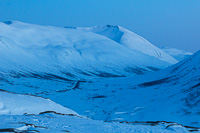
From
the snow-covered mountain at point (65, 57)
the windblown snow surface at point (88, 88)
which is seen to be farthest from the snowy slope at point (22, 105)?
the snow-covered mountain at point (65, 57)

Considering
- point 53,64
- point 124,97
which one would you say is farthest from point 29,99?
point 53,64

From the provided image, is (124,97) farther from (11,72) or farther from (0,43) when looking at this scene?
(0,43)

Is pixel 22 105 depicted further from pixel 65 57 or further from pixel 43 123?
pixel 65 57

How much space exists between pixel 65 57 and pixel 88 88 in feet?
251

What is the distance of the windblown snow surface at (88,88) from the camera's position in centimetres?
1844

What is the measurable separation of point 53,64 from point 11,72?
32287mm

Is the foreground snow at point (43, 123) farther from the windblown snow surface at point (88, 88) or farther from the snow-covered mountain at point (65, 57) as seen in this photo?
the snow-covered mountain at point (65, 57)

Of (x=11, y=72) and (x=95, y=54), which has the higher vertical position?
(x=95, y=54)

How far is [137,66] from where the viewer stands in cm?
15788

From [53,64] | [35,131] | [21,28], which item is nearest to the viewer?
[35,131]

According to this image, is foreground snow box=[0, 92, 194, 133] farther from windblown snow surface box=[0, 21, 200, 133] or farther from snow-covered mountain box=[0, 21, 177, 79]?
snow-covered mountain box=[0, 21, 177, 79]

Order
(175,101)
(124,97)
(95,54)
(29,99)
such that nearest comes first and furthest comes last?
(29,99) < (175,101) < (124,97) < (95,54)

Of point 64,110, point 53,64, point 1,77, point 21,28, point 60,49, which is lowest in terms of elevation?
point 64,110

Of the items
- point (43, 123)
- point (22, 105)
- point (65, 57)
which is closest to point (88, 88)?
point (22, 105)
